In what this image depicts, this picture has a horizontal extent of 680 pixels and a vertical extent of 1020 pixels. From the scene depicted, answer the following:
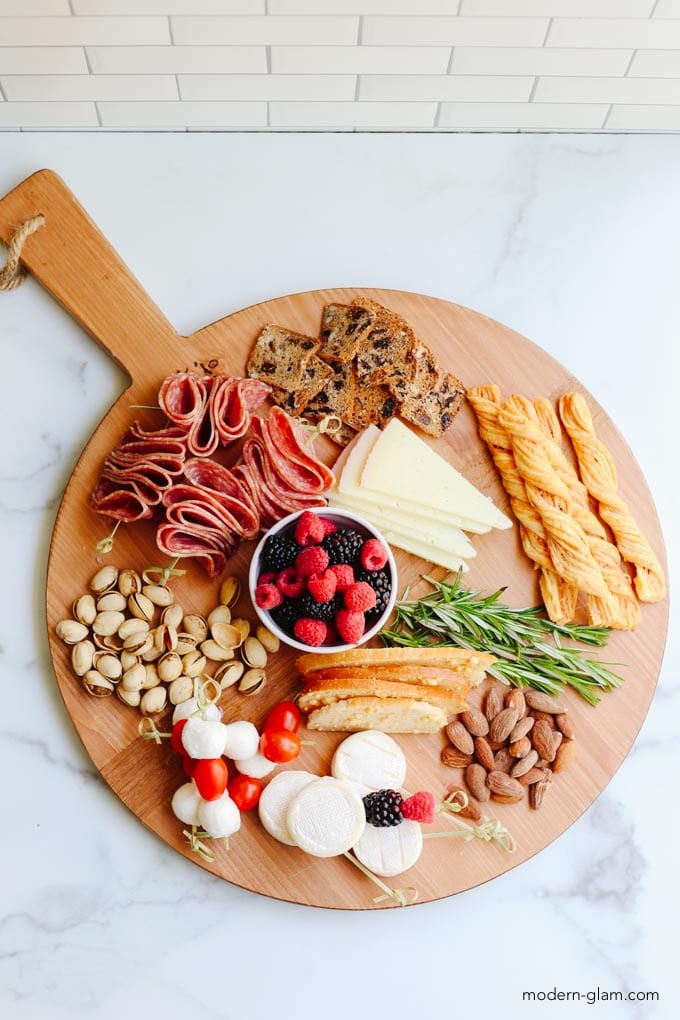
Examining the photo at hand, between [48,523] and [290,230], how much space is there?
80 cm

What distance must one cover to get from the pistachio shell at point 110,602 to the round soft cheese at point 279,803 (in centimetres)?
44

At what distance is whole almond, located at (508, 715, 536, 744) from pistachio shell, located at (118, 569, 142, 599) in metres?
0.77

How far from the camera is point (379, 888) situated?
1.77 m

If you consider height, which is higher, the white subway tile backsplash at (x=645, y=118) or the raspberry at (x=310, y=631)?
the white subway tile backsplash at (x=645, y=118)

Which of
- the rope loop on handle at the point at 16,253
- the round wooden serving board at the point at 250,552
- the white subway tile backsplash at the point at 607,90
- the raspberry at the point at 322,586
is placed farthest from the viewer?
the white subway tile backsplash at the point at 607,90

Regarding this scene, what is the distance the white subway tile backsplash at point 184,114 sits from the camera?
1.98 metres

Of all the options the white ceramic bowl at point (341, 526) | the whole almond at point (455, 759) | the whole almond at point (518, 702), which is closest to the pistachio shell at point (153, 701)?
the white ceramic bowl at point (341, 526)

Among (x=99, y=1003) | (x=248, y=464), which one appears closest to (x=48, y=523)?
(x=248, y=464)

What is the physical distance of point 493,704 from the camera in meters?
1.84

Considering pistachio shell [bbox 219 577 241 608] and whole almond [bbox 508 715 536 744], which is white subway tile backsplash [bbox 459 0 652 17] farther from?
whole almond [bbox 508 715 536 744]

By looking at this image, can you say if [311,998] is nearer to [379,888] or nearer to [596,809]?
[379,888]

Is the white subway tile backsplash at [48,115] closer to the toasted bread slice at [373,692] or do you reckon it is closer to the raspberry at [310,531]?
the raspberry at [310,531]

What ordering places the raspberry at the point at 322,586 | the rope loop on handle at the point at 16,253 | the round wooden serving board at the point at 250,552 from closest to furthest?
the raspberry at the point at 322,586 → the round wooden serving board at the point at 250,552 → the rope loop on handle at the point at 16,253

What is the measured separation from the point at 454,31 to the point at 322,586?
1.10 metres
